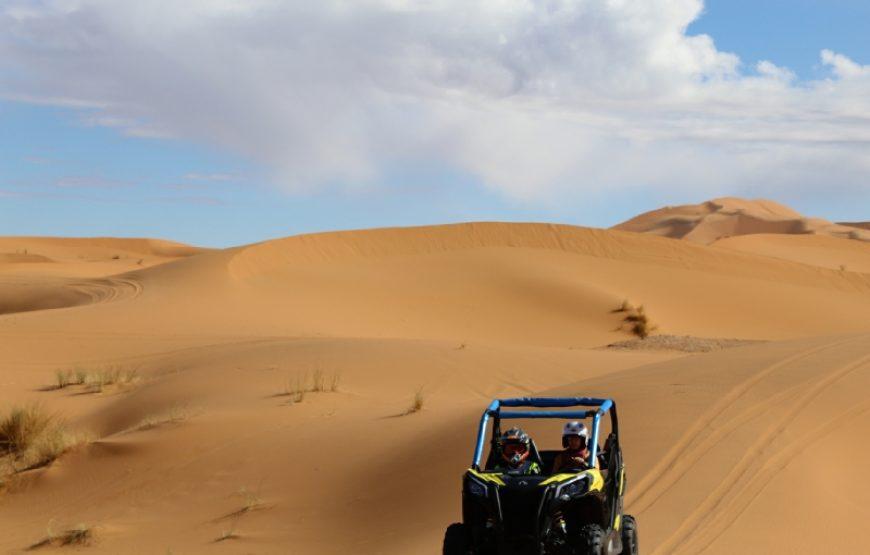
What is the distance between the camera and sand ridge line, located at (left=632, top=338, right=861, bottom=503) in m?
9.30

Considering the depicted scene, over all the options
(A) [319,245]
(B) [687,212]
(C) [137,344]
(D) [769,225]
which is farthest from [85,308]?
(B) [687,212]

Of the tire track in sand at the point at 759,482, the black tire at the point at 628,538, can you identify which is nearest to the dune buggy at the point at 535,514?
the black tire at the point at 628,538

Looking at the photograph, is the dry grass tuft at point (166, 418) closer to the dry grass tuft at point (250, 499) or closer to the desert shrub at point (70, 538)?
the dry grass tuft at point (250, 499)

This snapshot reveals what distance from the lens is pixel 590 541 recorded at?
638cm

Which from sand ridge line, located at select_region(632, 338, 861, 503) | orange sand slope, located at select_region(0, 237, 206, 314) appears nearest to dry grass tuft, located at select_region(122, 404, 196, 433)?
sand ridge line, located at select_region(632, 338, 861, 503)

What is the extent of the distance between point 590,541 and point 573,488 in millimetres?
348

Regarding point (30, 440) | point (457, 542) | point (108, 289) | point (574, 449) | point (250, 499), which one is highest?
point (108, 289)

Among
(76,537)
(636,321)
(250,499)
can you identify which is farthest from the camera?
(636,321)

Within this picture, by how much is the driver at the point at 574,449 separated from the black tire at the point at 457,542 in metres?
0.79

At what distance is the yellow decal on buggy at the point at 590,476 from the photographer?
20.6 feet

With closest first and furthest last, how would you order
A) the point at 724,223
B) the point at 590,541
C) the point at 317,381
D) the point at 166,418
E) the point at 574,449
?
1. the point at 590,541
2. the point at 574,449
3. the point at 166,418
4. the point at 317,381
5. the point at 724,223

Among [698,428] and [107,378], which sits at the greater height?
[698,428]

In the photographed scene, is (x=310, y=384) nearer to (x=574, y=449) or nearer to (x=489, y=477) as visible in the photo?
(x=574, y=449)

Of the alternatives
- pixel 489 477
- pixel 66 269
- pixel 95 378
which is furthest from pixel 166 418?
pixel 66 269
